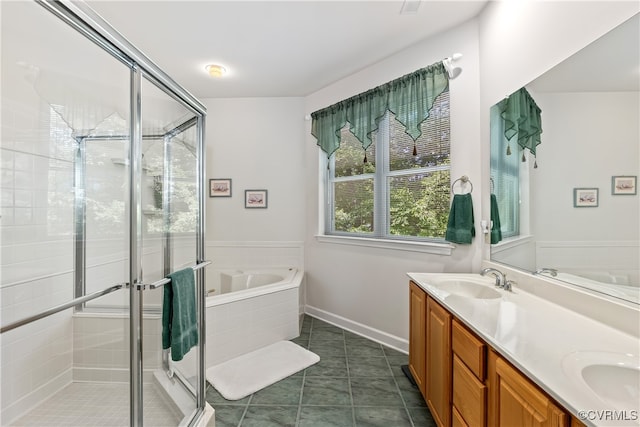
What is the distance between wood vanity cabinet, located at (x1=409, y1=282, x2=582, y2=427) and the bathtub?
1.22 metres

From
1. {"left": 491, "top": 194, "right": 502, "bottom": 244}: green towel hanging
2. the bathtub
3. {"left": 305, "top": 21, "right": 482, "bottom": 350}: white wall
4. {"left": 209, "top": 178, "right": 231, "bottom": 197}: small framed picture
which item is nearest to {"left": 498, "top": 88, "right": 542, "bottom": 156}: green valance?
{"left": 305, "top": 21, "right": 482, "bottom": 350}: white wall

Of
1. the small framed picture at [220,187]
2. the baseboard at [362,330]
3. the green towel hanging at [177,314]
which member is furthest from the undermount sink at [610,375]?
the small framed picture at [220,187]

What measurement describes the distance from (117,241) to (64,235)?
1.45ft

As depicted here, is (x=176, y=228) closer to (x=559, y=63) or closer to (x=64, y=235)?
(x=64, y=235)

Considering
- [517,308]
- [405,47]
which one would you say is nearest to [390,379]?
[517,308]

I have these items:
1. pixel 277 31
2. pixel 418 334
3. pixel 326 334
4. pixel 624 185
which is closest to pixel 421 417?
pixel 418 334

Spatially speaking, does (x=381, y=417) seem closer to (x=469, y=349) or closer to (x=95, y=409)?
(x=469, y=349)

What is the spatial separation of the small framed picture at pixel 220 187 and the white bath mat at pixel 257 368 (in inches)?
76.2

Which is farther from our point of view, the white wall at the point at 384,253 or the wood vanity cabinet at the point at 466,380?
the white wall at the point at 384,253

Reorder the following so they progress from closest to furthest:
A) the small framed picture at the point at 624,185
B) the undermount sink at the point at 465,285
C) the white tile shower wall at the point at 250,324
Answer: the small framed picture at the point at 624,185
the undermount sink at the point at 465,285
the white tile shower wall at the point at 250,324

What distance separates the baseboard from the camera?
7.89 ft

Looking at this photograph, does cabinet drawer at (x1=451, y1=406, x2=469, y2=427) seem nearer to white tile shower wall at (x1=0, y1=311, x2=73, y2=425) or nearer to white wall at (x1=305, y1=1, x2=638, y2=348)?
white wall at (x1=305, y1=1, x2=638, y2=348)

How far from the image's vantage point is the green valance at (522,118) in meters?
1.41

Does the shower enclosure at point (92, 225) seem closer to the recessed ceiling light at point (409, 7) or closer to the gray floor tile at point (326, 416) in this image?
the gray floor tile at point (326, 416)
